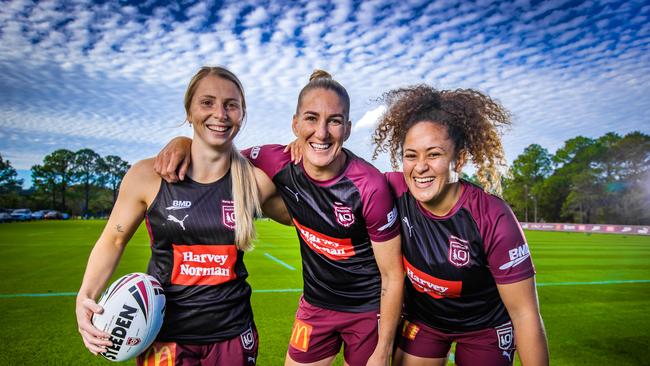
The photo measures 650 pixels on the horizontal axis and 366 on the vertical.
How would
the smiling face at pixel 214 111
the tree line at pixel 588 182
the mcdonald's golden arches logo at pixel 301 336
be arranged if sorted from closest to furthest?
1. the smiling face at pixel 214 111
2. the mcdonald's golden arches logo at pixel 301 336
3. the tree line at pixel 588 182

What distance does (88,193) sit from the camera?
8975 cm

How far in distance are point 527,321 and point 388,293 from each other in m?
0.86

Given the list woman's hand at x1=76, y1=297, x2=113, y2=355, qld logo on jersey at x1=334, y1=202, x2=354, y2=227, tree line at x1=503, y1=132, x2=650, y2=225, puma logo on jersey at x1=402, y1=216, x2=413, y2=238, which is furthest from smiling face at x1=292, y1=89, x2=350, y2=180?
tree line at x1=503, y1=132, x2=650, y2=225

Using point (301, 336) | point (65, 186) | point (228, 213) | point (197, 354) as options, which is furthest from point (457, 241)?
point (65, 186)

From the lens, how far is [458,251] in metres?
2.67

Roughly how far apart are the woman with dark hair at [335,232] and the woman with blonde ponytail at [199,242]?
208 mm

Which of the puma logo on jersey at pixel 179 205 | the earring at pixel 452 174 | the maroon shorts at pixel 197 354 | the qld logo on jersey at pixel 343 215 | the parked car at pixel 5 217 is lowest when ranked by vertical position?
the parked car at pixel 5 217

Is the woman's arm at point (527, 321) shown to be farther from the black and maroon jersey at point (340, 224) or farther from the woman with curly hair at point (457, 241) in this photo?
the black and maroon jersey at point (340, 224)

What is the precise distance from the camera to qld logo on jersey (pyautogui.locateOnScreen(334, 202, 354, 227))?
286cm

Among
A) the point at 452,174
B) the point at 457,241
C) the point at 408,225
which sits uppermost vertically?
the point at 452,174

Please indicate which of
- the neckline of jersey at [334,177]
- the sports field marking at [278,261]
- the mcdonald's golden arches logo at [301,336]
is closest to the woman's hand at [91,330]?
the mcdonald's golden arches logo at [301,336]

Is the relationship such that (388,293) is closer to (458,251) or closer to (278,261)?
(458,251)

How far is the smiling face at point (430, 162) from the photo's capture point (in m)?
2.64

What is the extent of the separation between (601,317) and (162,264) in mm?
6987
